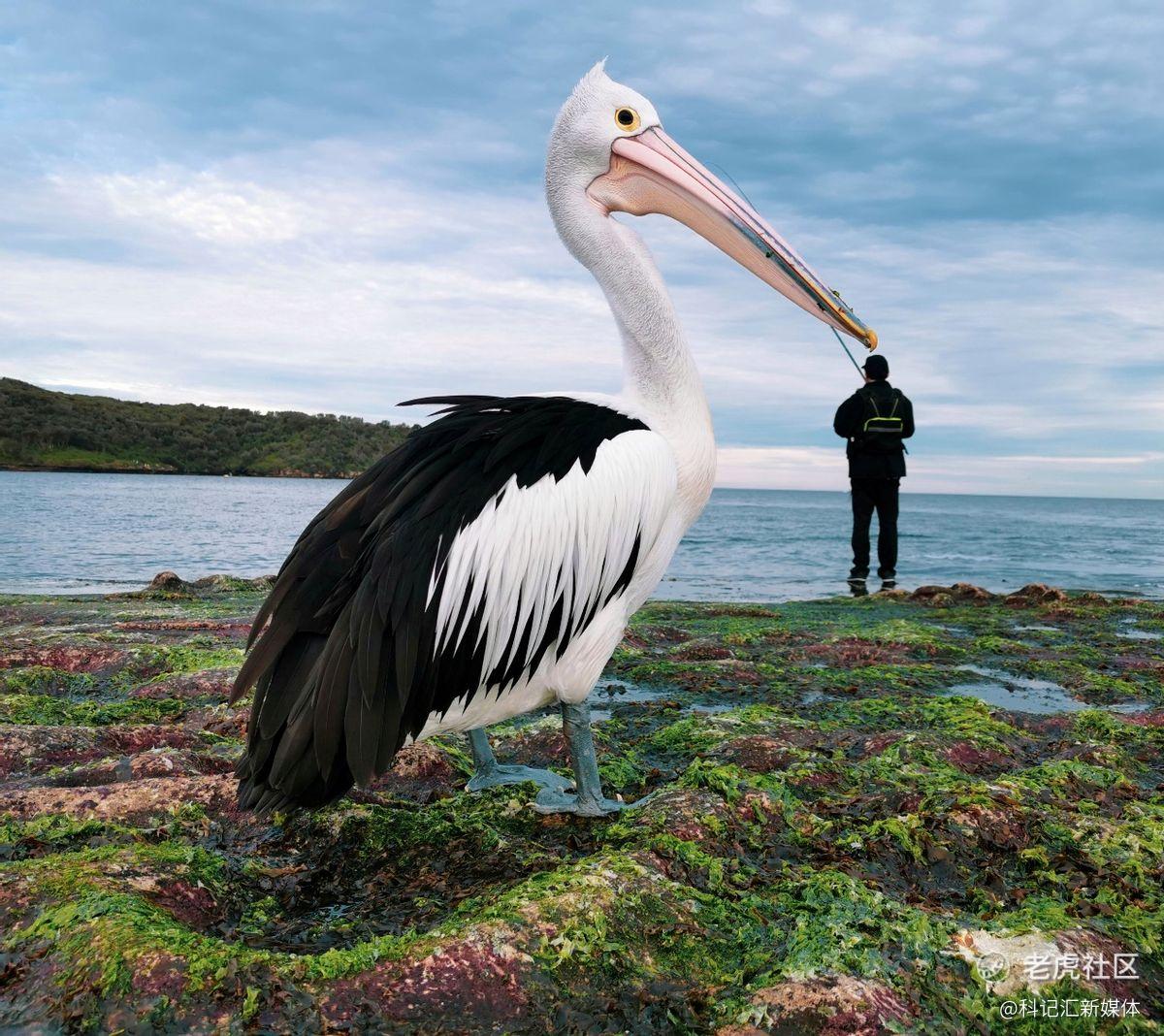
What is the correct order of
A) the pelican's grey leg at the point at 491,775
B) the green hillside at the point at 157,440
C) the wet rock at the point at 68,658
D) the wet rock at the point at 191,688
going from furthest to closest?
1. the green hillside at the point at 157,440
2. the wet rock at the point at 68,658
3. the wet rock at the point at 191,688
4. the pelican's grey leg at the point at 491,775

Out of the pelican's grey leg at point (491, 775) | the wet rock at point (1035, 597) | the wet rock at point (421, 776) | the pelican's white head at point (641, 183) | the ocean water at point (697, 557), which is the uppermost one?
the pelican's white head at point (641, 183)

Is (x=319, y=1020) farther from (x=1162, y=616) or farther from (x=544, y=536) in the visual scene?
(x=1162, y=616)

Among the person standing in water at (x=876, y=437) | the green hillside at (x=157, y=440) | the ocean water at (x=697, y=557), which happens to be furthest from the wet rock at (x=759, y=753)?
the green hillside at (x=157, y=440)

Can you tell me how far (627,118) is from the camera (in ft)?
A: 13.4

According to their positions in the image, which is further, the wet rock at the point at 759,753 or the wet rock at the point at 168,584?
the wet rock at the point at 168,584

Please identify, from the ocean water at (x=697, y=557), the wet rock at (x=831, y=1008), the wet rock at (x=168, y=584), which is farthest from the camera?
Answer: the ocean water at (x=697, y=557)

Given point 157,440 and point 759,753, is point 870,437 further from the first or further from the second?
point 157,440

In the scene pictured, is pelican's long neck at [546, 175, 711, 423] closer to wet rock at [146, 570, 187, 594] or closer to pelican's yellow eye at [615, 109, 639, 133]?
pelican's yellow eye at [615, 109, 639, 133]

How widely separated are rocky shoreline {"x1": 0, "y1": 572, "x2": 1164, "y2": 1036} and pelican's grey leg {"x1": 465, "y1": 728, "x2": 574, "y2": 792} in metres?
0.10

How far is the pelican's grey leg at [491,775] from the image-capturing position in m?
3.53

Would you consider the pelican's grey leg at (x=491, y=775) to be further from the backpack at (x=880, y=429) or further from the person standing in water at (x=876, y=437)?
the backpack at (x=880, y=429)

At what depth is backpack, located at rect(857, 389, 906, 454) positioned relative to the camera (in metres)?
12.3

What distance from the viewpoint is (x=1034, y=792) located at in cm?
328

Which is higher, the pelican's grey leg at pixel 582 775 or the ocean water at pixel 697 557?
the pelican's grey leg at pixel 582 775
